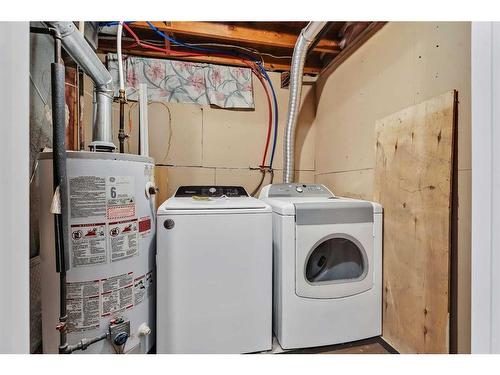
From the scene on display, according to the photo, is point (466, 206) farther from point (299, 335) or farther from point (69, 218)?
point (69, 218)

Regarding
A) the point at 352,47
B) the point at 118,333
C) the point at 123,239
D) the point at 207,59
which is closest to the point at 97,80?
the point at 123,239

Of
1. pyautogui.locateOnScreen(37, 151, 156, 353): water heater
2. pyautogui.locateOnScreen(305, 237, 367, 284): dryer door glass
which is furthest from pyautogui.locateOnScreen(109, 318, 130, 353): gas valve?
pyautogui.locateOnScreen(305, 237, 367, 284): dryer door glass

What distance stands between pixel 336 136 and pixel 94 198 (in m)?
1.81

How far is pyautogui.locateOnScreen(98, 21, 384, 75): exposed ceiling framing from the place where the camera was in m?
1.82

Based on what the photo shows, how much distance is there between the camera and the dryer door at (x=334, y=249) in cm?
126

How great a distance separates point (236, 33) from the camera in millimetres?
1924

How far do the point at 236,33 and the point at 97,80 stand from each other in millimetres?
1196

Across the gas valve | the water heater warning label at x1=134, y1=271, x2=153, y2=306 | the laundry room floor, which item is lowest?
the laundry room floor

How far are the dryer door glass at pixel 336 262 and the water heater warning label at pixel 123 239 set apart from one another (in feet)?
3.13

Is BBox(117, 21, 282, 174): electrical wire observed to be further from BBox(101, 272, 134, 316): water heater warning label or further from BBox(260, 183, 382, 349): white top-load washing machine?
BBox(101, 272, 134, 316): water heater warning label

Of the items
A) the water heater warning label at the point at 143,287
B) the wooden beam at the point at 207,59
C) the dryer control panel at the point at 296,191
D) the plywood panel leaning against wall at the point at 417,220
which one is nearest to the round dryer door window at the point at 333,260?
the plywood panel leaning against wall at the point at 417,220

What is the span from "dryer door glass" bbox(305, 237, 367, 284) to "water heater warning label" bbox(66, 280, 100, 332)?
1.07 meters
